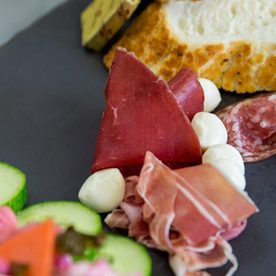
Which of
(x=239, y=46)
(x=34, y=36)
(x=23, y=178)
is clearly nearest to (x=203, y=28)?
(x=239, y=46)

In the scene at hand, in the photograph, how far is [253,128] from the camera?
6.36 feet

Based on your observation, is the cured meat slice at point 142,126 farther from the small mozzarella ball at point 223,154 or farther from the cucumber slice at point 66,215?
the cucumber slice at point 66,215

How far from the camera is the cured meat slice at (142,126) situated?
1.76m

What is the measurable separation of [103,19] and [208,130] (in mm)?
604

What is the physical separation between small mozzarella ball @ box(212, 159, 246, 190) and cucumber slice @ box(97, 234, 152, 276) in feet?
0.94

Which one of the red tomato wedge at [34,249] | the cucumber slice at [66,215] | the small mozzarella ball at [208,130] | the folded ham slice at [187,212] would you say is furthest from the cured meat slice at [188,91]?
Answer: the red tomato wedge at [34,249]

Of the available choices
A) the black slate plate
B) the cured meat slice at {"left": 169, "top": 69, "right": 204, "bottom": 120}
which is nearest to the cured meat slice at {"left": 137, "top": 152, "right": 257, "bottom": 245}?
the black slate plate

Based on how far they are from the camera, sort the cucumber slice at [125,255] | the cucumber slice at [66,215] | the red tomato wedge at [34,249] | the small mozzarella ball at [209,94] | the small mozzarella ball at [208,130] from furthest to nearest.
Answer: the small mozzarella ball at [209,94] → the small mozzarella ball at [208,130] → the cucumber slice at [66,215] → the cucumber slice at [125,255] → the red tomato wedge at [34,249]

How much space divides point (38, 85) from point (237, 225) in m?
0.84

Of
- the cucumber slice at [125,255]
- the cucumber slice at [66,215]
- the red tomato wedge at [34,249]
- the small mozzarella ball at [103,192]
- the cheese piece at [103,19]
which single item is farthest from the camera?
the cheese piece at [103,19]

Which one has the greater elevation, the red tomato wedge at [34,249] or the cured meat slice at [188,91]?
the red tomato wedge at [34,249]

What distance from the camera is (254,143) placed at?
1.93 m

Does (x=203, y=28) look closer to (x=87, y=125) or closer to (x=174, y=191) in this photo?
(x=87, y=125)

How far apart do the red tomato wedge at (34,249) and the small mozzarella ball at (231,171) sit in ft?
1.62
